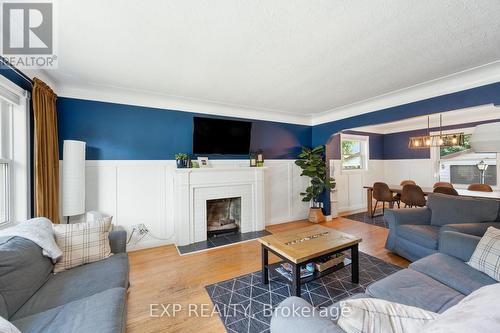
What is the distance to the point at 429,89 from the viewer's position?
276 cm

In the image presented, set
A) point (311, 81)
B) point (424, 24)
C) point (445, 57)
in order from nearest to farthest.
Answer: point (424, 24) → point (445, 57) → point (311, 81)

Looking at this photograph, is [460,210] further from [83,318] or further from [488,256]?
[83,318]

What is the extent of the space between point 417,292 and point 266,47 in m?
2.19

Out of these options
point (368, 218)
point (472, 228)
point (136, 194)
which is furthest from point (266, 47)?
point (368, 218)

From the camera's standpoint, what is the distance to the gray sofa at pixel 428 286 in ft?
2.97

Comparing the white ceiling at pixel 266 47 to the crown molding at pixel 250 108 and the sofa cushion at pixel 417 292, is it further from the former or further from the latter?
the sofa cushion at pixel 417 292

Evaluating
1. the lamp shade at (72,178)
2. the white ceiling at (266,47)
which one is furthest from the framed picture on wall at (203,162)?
the lamp shade at (72,178)

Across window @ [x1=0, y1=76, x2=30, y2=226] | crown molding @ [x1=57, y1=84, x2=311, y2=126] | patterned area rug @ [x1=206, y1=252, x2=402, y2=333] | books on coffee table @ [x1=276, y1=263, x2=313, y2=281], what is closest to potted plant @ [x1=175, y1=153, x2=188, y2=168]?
crown molding @ [x1=57, y1=84, x2=311, y2=126]

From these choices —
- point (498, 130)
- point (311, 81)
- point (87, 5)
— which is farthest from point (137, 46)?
point (498, 130)

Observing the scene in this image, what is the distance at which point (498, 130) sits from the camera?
3.32ft

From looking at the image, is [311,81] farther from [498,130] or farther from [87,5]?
[87,5]

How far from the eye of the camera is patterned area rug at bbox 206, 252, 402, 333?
1.65 m

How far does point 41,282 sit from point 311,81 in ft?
10.5

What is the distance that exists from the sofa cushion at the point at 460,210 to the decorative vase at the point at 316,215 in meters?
1.87
